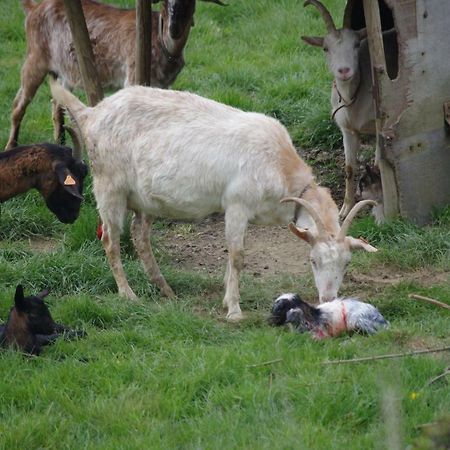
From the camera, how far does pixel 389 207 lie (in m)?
7.97

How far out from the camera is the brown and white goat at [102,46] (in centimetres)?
906

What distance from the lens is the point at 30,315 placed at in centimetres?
582

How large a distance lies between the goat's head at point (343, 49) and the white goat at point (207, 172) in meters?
1.75

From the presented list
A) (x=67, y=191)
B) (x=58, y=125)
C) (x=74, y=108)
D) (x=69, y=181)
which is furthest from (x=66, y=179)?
(x=58, y=125)

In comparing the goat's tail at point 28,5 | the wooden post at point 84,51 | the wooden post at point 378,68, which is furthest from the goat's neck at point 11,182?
the goat's tail at point 28,5

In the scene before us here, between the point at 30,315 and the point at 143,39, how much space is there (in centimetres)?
294

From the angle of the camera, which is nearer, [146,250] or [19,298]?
[19,298]

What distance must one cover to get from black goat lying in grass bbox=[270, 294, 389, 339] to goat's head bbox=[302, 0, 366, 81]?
286 cm

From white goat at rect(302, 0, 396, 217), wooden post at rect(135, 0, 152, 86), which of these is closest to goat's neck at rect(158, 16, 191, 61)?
wooden post at rect(135, 0, 152, 86)

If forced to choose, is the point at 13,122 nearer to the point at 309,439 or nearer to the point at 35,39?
the point at 35,39

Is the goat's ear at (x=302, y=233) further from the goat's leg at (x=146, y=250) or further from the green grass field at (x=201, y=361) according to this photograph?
the goat's leg at (x=146, y=250)

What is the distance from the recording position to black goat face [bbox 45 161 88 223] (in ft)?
21.7

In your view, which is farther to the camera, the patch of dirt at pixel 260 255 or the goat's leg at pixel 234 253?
the patch of dirt at pixel 260 255

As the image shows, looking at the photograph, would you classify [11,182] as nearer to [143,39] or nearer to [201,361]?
[143,39]
